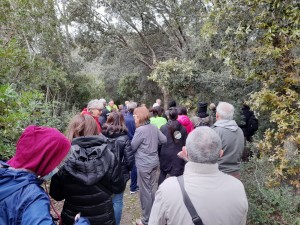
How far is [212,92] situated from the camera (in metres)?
8.97

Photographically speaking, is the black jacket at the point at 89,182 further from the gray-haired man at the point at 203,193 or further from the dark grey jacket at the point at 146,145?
the dark grey jacket at the point at 146,145

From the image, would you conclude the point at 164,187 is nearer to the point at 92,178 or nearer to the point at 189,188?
the point at 189,188

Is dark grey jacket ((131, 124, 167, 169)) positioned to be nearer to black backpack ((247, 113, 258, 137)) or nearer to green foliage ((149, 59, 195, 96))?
black backpack ((247, 113, 258, 137))

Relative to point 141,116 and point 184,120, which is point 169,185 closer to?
point 141,116

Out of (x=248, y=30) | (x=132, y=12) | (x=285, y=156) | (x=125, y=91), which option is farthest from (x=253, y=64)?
(x=125, y=91)

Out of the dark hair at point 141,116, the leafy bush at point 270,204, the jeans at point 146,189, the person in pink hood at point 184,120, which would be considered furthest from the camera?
the person in pink hood at point 184,120

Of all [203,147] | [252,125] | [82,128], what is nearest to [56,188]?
[82,128]

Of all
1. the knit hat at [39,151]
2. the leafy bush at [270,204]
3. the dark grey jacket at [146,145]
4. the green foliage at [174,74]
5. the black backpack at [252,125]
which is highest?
the green foliage at [174,74]

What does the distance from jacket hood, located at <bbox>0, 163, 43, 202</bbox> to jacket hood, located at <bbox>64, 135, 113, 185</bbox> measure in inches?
35.4

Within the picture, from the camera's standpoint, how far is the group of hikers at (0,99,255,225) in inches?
62.9

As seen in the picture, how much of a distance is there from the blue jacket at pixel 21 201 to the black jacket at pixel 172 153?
3377 millimetres

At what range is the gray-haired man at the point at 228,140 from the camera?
155 inches

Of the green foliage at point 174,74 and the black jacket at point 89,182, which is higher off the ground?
the green foliage at point 174,74

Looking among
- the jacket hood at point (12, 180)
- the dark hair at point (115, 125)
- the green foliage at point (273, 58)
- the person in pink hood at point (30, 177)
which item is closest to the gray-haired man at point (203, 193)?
the person in pink hood at point (30, 177)
